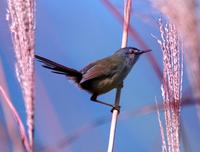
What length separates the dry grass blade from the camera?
31.1 inches

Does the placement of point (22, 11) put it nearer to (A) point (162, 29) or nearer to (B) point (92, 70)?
(A) point (162, 29)

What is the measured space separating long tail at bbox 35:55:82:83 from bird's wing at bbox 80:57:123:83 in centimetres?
6

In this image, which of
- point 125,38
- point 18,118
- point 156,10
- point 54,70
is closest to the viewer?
point 156,10

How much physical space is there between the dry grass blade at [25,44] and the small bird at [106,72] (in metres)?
1.48

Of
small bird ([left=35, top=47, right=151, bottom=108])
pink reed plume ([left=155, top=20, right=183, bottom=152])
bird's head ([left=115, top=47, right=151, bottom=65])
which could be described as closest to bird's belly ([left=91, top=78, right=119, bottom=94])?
small bird ([left=35, top=47, right=151, bottom=108])

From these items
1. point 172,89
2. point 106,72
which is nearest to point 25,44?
point 172,89

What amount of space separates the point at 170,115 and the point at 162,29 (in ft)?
0.87

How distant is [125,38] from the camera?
156 centimetres

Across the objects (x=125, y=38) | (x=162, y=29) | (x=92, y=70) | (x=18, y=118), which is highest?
(x=92, y=70)

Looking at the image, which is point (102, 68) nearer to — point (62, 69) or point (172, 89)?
point (62, 69)

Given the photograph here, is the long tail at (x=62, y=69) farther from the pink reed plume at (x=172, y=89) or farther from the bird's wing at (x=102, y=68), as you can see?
the pink reed plume at (x=172, y=89)

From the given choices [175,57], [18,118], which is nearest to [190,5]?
[175,57]

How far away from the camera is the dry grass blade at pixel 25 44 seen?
79 centimetres

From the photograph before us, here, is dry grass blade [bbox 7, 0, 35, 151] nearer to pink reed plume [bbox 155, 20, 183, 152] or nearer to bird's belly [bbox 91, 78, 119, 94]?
pink reed plume [bbox 155, 20, 183, 152]
